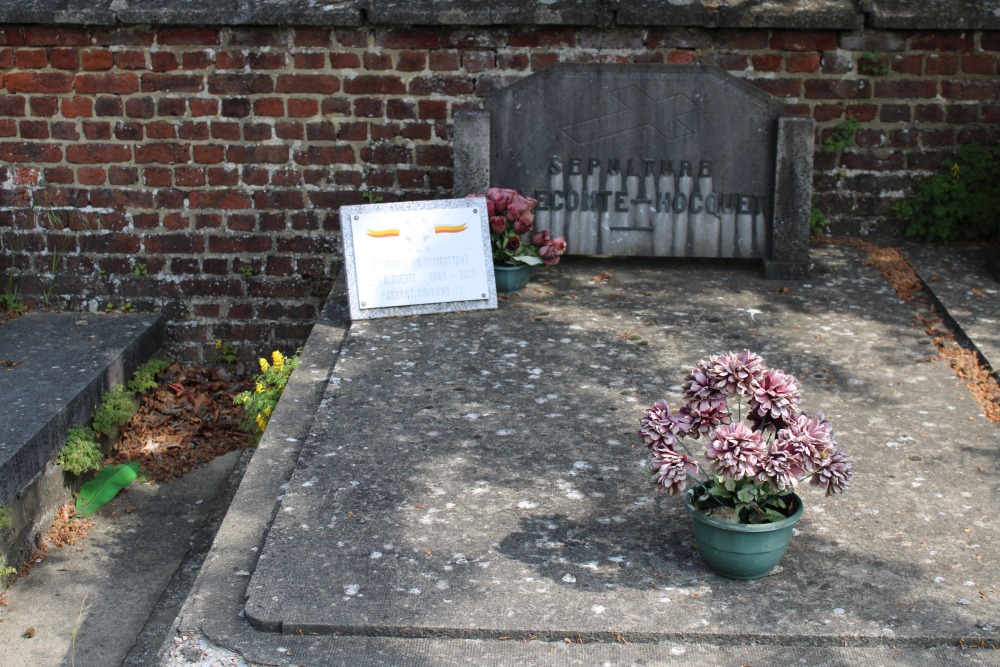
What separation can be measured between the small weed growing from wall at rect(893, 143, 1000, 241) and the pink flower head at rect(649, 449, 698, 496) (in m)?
3.83

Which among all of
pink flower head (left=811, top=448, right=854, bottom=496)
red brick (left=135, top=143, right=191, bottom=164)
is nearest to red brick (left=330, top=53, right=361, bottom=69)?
A: red brick (left=135, top=143, right=191, bottom=164)

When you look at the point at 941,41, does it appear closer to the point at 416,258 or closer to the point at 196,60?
the point at 416,258

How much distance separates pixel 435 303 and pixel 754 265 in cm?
182

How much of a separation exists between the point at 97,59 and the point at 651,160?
3062 mm

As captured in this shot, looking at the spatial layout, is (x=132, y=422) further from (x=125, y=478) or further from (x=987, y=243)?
(x=987, y=243)

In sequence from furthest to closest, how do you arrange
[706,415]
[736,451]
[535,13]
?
[535,13]
[706,415]
[736,451]

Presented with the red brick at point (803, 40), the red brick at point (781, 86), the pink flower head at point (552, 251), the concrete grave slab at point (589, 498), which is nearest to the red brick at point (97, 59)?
the concrete grave slab at point (589, 498)

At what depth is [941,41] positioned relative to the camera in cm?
603

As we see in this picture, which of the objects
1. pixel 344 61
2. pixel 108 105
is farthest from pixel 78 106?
pixel 344 61

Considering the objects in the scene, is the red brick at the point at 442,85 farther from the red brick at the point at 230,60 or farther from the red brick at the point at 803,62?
the red brick at the point at 803,62

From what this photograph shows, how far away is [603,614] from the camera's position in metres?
2.93

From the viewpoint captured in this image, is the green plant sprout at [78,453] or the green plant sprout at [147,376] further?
the green plant sprout at [147,376]

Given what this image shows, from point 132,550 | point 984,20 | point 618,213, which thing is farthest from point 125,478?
point 984,20

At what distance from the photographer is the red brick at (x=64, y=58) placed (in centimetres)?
618
